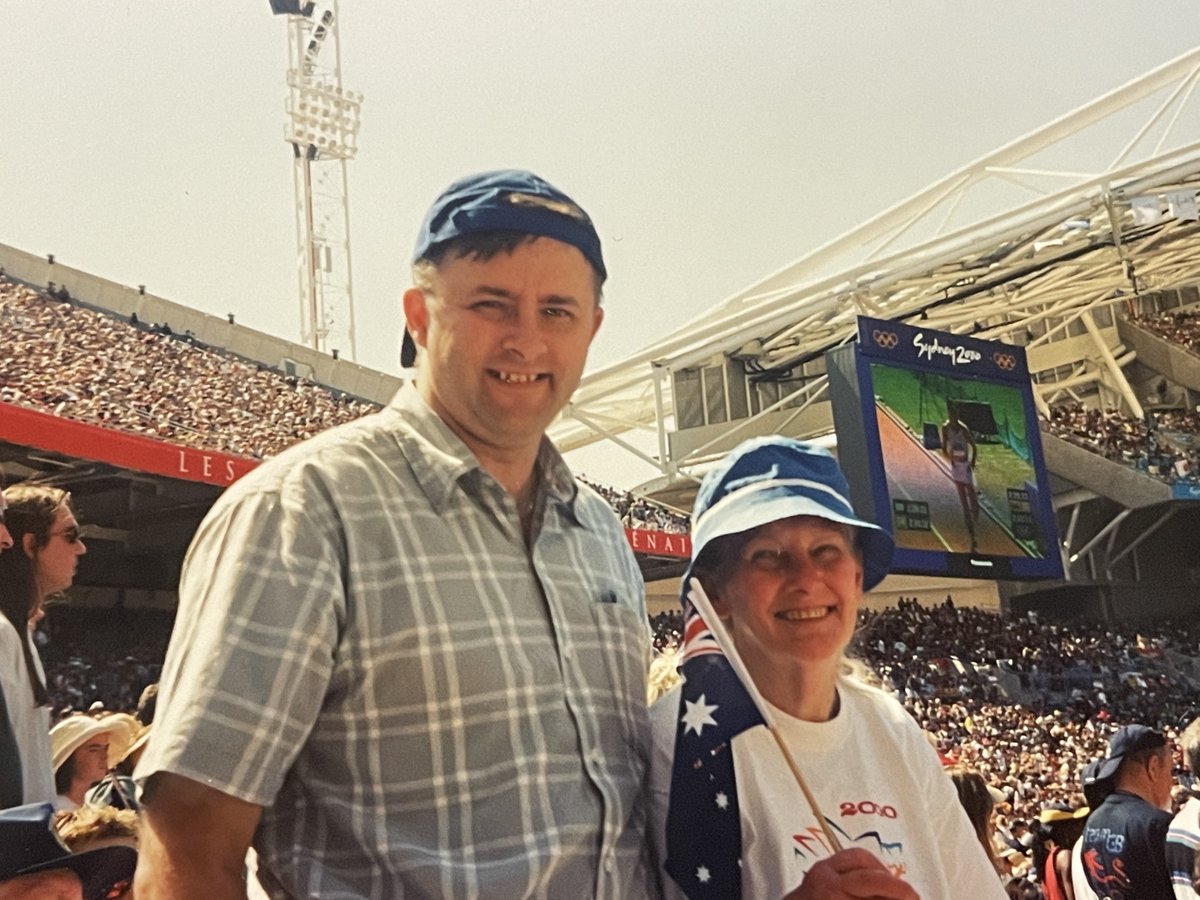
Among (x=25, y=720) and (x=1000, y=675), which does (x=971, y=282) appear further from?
(x=25, y=720)

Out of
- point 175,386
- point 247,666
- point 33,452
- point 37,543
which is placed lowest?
point 247,666

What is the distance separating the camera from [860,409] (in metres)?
17.2

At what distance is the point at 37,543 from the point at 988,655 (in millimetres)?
21595

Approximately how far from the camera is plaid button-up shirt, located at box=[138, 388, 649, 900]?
1.45 metres

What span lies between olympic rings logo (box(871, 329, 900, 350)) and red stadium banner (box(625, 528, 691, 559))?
4859 millimetres

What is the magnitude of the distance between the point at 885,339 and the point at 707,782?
1699cm

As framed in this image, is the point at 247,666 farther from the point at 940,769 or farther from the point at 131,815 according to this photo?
the point at 131,815

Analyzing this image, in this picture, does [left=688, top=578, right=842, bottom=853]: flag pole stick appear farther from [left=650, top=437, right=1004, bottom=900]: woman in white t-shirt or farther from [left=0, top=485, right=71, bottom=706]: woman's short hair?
[left=0, top=485, right=71, bottom=706]: woman's short hair

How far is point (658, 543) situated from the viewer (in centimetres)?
2119

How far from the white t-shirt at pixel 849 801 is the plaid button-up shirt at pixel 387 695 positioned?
20 cm

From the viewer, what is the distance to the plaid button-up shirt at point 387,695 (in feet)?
4.76

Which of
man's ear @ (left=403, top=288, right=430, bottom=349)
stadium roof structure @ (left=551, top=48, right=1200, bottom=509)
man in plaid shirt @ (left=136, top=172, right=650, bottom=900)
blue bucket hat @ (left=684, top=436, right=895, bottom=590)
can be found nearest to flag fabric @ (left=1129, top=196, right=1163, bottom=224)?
stadium roof structure @ (left=551, top=48, right=1200, bottom=509)

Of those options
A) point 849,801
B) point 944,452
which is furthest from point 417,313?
point 944,452

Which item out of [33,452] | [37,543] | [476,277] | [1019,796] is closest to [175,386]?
[33,452]
